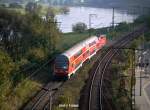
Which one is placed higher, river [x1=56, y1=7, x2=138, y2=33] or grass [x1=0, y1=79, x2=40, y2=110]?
river [x1=56, y1=7, x2=138, y2=33]

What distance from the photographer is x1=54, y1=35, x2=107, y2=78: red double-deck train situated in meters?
21.1

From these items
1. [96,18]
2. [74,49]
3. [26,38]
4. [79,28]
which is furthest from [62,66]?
[96,18]

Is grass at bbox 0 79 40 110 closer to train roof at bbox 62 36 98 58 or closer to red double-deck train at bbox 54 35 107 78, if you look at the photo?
red double-deck train at bbox 54 35 107 78

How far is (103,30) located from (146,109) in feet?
88.6

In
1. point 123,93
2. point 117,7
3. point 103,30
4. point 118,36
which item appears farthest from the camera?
point 117,7

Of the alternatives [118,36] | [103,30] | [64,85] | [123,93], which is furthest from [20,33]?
[103,30]

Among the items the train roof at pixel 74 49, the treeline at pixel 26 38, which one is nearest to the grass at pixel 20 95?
the train roof at pixel 74 49

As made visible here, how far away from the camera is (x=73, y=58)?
2203 cm

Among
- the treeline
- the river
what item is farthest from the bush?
the treeline

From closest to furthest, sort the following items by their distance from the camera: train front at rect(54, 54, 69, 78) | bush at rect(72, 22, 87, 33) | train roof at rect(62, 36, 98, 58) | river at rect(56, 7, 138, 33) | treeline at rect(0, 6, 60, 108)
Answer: train front at rect(54, 54, 69, 78) < train roof at rect(62, 36, 98, 58) < treeline at rect(0, 6, 60, 108) < bush at rect(72, 22, 87, 33) < river at rect(56, 7, 138, 33)

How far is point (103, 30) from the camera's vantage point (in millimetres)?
44406

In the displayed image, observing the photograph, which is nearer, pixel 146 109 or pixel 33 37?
pixel 146 109

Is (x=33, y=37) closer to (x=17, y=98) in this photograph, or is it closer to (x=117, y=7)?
(x=17, y=98)

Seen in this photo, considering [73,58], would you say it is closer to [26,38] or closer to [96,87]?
[96,87]
